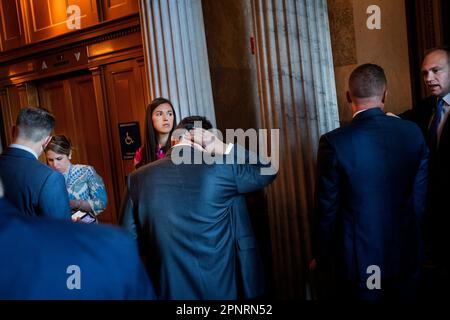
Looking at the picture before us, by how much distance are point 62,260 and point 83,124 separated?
449cm

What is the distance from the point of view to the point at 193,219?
2.23 metres

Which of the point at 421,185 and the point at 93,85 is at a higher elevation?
the point at 93,85

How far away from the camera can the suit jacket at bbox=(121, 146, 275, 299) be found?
224cm

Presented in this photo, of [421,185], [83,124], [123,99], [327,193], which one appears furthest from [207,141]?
[83,124]

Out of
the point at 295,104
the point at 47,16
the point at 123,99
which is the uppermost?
the point at 47,16

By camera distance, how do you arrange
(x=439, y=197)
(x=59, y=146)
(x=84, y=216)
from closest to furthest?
1. (x=439, y=197)
2. (x=84, y=216)
3. (x=59, y=146)

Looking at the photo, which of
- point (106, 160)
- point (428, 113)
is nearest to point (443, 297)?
point (428, 113)

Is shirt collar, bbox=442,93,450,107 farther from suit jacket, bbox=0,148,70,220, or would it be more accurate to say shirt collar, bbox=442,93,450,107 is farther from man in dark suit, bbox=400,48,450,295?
suit jacket, bbox=0,148,70,220

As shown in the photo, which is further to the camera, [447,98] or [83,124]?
[83,124]

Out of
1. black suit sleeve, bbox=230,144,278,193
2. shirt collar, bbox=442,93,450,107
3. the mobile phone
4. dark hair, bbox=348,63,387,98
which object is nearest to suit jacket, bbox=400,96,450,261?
shirt collar, bbox=442,93,450,107

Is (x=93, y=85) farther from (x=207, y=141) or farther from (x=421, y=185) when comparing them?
(x=421, y=185)

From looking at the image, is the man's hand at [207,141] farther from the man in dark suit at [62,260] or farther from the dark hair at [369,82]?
the man in dark suit at [62,260]

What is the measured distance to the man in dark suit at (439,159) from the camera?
259cm
